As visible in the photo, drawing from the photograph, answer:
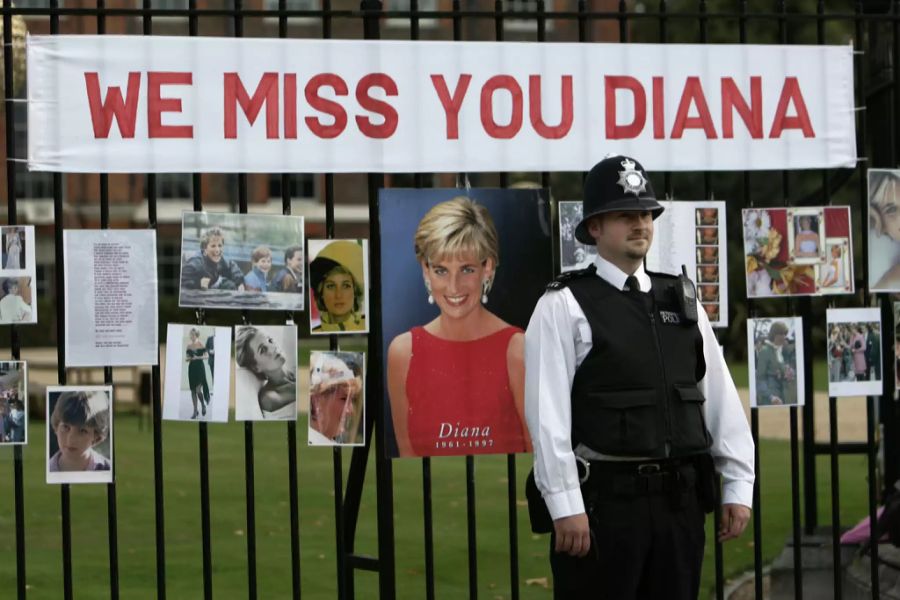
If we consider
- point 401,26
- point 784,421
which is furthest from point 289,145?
point 401,26

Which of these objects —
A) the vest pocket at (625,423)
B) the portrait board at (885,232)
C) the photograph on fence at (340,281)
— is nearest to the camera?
the vest pocket at (625,423)

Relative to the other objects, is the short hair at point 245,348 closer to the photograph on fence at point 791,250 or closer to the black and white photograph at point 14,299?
the black and white photograph at point 14,299

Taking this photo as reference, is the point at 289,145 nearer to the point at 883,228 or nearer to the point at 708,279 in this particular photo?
the point at 708,279

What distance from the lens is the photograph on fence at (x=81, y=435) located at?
5305 millimetres

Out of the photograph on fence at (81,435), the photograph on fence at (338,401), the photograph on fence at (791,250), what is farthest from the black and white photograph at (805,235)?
the photograph on fence at (81,435)

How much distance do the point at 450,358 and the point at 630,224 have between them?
1.29 m

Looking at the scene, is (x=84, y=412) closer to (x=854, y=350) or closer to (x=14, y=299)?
(x=14, y=299)

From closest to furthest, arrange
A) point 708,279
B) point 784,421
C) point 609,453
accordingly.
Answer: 1. point 609,453
2. point 708,279
3. point 784,421

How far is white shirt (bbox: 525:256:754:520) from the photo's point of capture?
4.21 m

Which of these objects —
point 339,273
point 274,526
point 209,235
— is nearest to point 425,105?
point 339,273

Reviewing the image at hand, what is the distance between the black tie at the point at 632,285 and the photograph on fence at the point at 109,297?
1.90 m

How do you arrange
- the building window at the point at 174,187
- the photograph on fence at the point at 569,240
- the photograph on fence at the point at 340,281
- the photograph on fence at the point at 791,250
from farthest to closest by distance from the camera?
the building window at the point at 174,187, the photograph on fence at the point at 791,250, the photograph on fence at the point at 569,240, the photograph on fence at the point at 340,281

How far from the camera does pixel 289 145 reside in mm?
5383

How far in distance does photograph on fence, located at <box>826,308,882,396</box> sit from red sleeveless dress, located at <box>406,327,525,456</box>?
1508 millimetres
